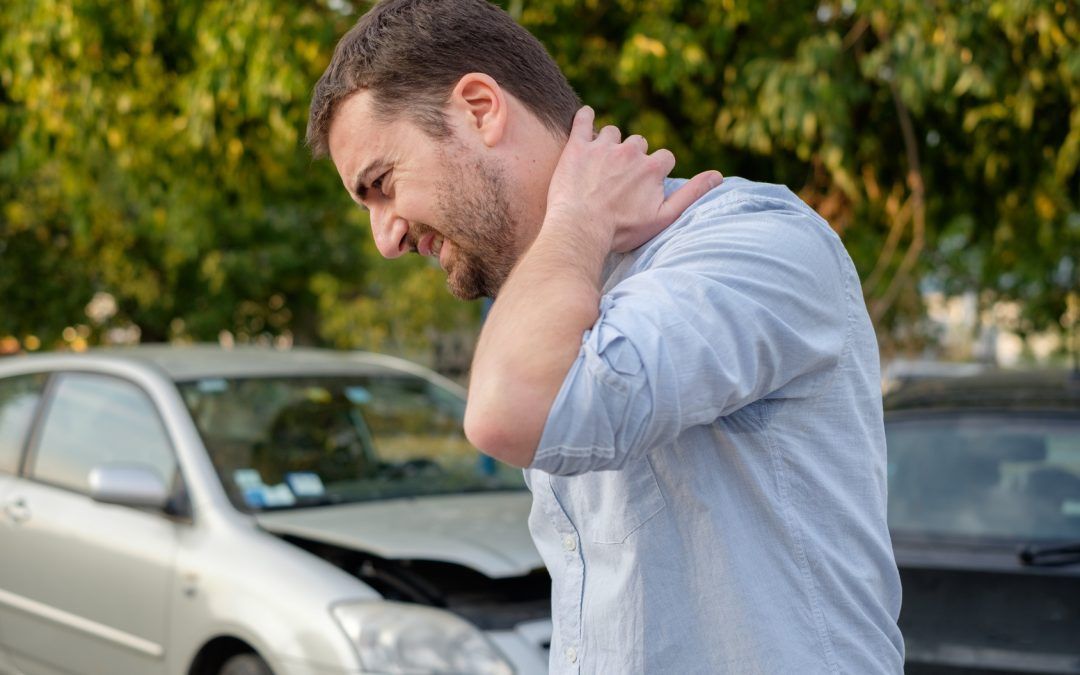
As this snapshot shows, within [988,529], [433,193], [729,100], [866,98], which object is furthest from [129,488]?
[866,98]

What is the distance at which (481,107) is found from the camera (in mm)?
1481

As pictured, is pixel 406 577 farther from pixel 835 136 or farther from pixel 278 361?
pixel 835 136

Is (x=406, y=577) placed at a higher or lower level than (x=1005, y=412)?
lower

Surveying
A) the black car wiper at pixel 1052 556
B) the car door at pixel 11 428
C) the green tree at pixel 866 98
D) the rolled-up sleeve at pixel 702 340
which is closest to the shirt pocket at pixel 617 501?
the rolled-up sleeve at pixel 702 340

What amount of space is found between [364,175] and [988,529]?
2587mm

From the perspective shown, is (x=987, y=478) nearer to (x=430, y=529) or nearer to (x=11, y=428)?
(x=430, y=529)

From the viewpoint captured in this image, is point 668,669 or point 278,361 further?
point 278,361

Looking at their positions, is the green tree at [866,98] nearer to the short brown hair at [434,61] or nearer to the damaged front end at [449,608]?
the damaged front end at [449,608]

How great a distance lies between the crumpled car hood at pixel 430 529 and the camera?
3.75 m

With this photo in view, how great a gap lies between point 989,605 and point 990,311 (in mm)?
15936

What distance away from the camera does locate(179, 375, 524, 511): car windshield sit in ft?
14.2

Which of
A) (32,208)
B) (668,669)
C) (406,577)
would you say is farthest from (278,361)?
(32,208)

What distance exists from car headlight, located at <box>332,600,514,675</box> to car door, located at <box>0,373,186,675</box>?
2.77ft

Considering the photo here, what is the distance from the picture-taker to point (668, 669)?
136 centimetres
